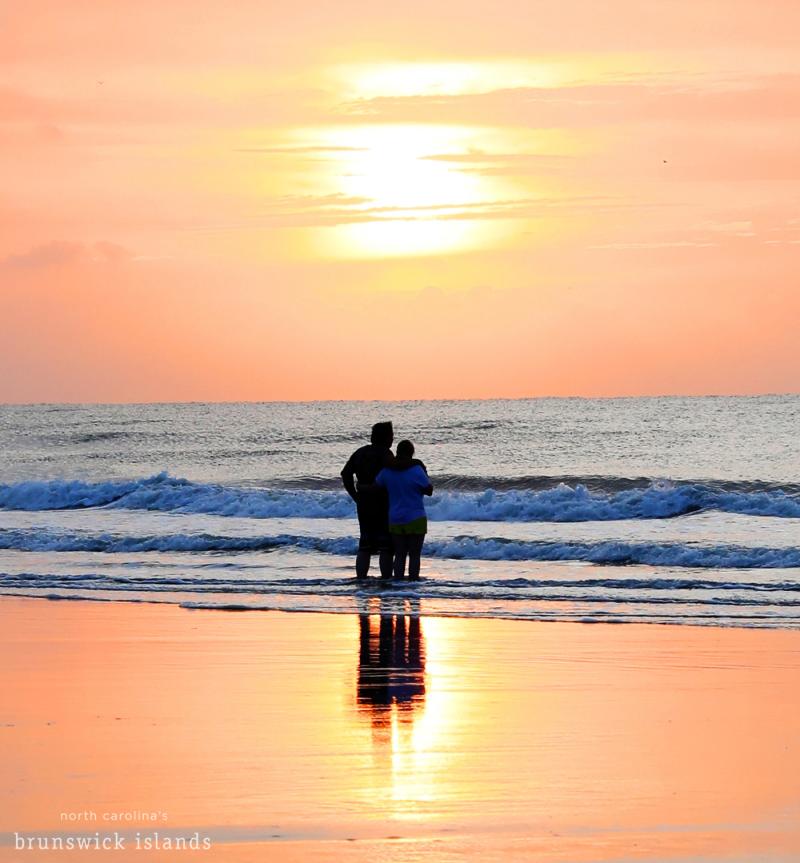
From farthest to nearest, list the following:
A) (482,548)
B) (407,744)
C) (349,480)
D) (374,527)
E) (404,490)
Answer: (482,548)
(374,527)
(349,480)
(404,490)
(407,744)

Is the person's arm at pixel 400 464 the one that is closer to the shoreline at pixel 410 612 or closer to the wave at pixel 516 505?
the shoreline at pixel 410 612

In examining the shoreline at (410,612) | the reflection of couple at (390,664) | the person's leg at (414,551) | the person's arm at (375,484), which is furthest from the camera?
the person's leg at (414,551)

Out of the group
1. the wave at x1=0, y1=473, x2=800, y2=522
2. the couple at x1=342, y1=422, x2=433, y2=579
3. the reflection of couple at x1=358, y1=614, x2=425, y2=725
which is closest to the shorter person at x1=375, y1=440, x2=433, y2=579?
the couple at x1=342, y1=422, x2=433, y2=579

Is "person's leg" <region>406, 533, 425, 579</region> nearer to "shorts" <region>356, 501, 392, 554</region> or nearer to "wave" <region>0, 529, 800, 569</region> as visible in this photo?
"shorts" <region>356, 501, 392, 554</region>

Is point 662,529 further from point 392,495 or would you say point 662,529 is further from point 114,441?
point 114,441

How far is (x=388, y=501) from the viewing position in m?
15.1

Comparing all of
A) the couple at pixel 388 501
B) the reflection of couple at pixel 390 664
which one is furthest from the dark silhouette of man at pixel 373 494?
the reflection of couple at pixel 390 664

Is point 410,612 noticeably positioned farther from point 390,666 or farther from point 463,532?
point 463,532

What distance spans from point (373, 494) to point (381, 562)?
0.86 m

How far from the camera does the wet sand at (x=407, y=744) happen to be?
18.5 feet

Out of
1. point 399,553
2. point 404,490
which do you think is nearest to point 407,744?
point 404,490

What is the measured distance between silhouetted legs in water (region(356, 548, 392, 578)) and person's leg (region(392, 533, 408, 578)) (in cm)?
19

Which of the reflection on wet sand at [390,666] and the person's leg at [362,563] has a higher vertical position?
the person's leg at [362,563]

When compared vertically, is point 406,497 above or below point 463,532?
below
